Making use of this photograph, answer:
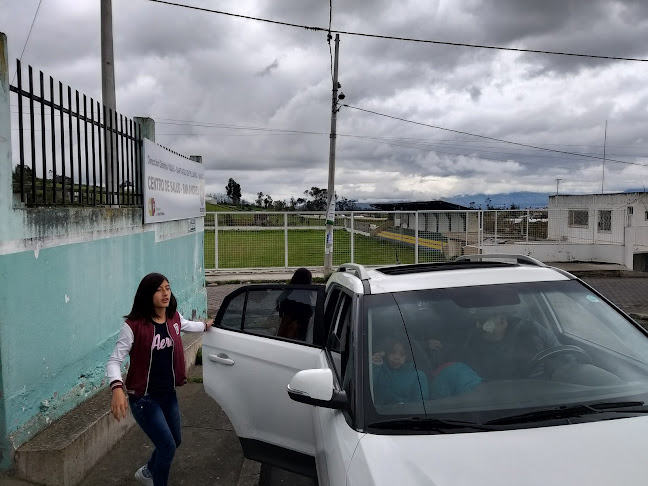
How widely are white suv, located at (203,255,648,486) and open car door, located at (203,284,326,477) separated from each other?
1 centimetres

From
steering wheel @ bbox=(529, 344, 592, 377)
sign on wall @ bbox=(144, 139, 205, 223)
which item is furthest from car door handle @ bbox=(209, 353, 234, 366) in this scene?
sign on wall @ bbox=(144, 139, 205, 223)

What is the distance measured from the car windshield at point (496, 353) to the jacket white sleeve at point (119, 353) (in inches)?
63.3

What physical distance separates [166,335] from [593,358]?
Result: 2567 millimetres

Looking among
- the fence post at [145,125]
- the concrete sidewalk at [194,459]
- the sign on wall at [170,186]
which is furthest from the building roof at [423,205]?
the concrete sidewalk at [194,459]

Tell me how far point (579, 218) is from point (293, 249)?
11.0 metres

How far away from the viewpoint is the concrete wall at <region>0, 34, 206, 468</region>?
3.79 metres

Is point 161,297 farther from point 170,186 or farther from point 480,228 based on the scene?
point 480,228

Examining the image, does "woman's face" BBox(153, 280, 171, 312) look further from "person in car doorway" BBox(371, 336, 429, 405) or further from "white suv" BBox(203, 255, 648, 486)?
"person in car doorway" BBox(371, 336, 429, 405)

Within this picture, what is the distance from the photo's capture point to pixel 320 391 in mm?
2590

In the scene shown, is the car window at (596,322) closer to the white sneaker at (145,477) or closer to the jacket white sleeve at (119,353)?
the jacket white sleeve at (119,353)

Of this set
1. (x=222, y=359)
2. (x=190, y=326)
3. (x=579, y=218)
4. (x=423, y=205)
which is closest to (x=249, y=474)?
(x=222, y=359)

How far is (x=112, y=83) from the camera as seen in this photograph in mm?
10156

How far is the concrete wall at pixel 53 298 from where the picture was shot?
3.79 metres

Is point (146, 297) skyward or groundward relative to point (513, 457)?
skyward
